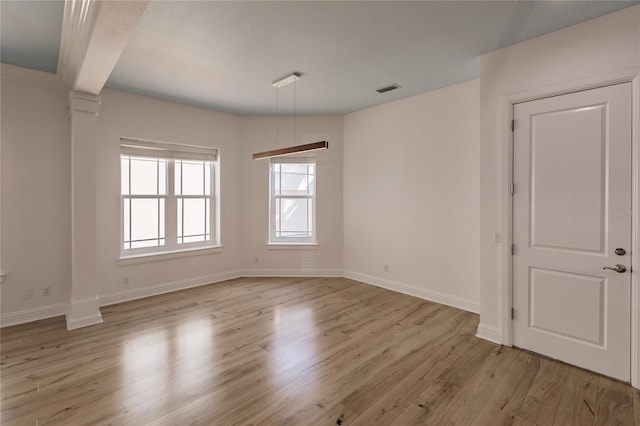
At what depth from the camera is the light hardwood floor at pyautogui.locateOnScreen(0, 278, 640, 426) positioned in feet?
6.81

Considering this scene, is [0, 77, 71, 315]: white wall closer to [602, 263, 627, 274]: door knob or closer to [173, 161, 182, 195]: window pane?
[173, 161, 182, 195]: window pane

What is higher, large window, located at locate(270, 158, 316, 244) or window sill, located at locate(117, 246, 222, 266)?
large window, located at locate(270, 158, 316, 244)

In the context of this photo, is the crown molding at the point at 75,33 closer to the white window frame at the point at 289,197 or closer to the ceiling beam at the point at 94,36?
the ceiling beam at the point at 94,36

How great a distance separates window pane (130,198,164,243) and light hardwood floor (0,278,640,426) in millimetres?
1236

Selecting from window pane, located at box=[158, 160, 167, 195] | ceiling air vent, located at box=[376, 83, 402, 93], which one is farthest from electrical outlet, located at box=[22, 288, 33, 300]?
ceiling air vent, located at box=[376, 83, 402, 93]

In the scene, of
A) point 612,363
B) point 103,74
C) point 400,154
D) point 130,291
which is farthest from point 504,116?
point 130,291

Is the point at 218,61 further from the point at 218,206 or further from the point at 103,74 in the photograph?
the point at 218,206

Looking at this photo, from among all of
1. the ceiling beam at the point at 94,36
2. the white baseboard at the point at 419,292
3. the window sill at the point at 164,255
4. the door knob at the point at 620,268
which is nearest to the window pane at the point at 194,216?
Result: the window sill at the point at 164,255

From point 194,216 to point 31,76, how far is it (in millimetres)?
2730

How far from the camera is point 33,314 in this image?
145 inches

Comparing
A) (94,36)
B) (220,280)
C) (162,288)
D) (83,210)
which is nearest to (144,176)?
(83,210)

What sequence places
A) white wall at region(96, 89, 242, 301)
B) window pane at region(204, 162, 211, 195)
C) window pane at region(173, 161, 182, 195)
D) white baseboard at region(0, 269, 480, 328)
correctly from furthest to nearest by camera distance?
1. window pane at region(204, 162, 211, 195)
2. window pane at region(173, 161, 182, 195)
3. white wall at region(96, 89, 242, 301)
4. white baseboard at region(0, 269, 480, 328)

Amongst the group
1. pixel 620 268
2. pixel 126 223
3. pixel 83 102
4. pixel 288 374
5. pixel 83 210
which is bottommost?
pixel 288 374

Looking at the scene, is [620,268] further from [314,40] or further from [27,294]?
[27,294]
